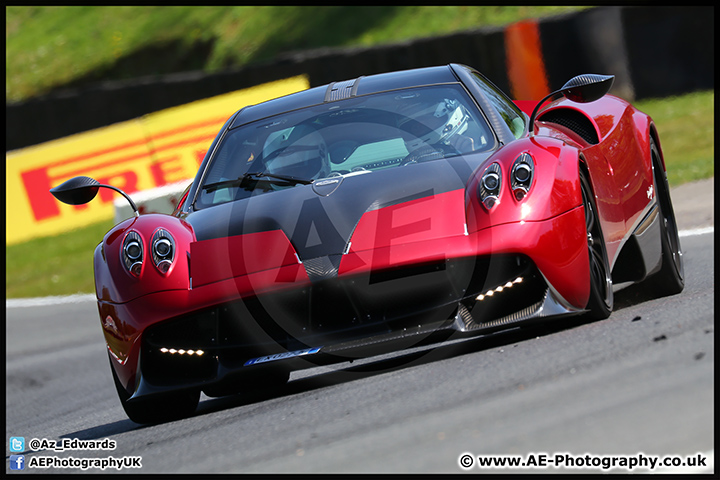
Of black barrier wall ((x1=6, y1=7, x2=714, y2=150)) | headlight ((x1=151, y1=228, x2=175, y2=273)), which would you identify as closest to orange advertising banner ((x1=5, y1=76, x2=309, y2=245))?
black barrier wall ((x1=6, y1=7, x2=714, y2=150))

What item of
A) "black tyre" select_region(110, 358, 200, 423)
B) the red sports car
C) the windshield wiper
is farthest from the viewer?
the windshield wiper

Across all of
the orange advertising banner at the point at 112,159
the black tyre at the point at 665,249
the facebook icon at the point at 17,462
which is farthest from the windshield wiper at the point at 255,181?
the orange advertising banner at the point at 112,159

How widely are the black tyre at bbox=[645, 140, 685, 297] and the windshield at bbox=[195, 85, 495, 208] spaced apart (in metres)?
1.17

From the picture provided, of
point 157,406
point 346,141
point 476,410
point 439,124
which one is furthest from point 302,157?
point 476,410

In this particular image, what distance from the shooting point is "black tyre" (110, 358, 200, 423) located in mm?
4191

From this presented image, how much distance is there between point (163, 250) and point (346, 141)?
1.14 m

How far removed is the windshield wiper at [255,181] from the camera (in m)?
4.51

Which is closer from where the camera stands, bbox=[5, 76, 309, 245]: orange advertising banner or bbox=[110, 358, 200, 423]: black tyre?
bbox=[110, 358, 200, 423]: black tyre

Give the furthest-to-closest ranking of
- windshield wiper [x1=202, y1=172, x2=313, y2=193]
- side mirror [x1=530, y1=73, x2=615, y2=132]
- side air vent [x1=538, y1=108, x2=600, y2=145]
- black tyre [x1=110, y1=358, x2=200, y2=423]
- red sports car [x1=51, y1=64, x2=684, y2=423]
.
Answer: side air vent [x1=538, y1=108, x2=600, y2=145]
windshield wiper [x1=202, y1=172, x2=313, y2=193]
side mirror [x1=530, y1=73, x2=615, y2=132]
black tyre [x1=110, y1=358, x2=200, y2=423]
red sports car [x1=51, y1=64, x2=684, y2=423]

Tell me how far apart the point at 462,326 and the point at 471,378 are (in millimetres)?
294

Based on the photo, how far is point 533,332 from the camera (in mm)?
4234

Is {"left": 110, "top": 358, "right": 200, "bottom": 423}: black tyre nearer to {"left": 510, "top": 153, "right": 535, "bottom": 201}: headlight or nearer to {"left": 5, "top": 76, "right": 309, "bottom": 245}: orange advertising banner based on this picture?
{"left": 510, "top": 153, "right": 535, "bottom": 201}: headlight

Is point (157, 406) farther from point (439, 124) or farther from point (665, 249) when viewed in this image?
point (665, 249)
